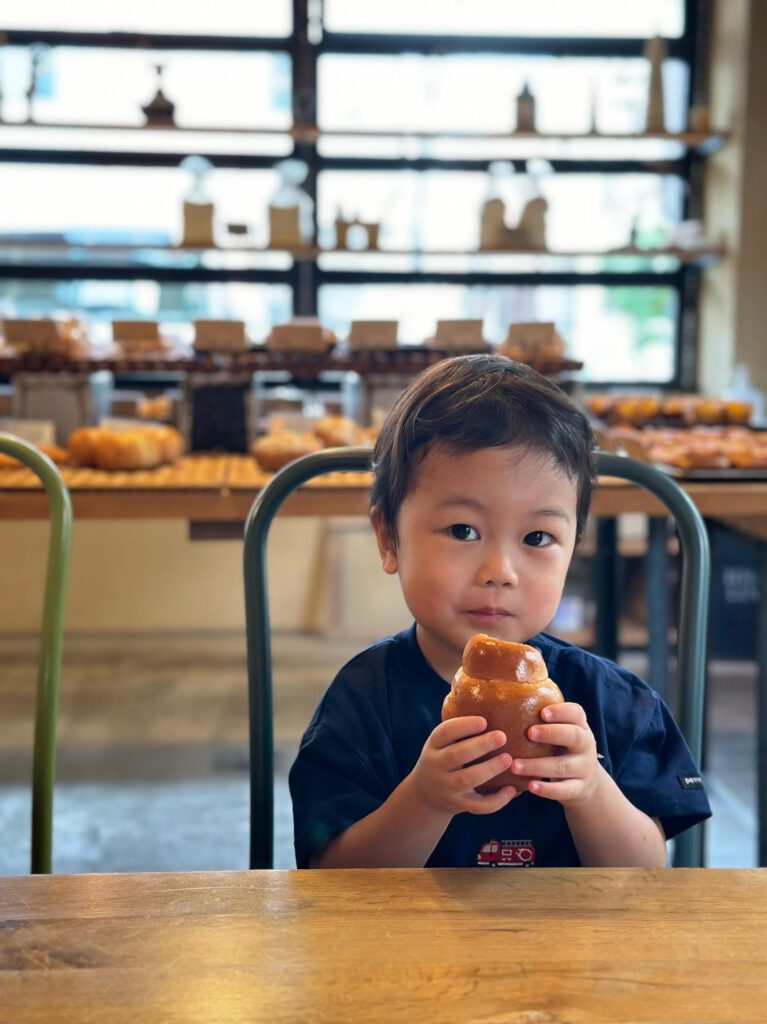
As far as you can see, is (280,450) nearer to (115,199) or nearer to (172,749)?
(172,749)

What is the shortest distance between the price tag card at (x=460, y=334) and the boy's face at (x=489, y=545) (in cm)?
188

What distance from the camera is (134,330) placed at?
264cm

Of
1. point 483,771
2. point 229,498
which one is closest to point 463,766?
point 483,771

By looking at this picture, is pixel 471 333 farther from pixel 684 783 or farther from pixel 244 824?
pixel 684 783

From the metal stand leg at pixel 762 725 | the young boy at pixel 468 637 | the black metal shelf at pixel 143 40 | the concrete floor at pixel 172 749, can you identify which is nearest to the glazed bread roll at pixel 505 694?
the young boy at pixel 468 637

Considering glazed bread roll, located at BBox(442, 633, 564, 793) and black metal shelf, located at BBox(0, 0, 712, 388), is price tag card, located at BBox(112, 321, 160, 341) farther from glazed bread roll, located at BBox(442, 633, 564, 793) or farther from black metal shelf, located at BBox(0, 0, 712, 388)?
glazed bread roll, located at BBox(442, 633, 564, 793)

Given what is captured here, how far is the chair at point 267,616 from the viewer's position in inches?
39.7

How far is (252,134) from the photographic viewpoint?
4301 mm

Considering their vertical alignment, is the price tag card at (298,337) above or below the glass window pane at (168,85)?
below

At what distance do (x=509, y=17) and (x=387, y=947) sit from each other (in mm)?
4583

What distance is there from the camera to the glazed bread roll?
0.69 metres

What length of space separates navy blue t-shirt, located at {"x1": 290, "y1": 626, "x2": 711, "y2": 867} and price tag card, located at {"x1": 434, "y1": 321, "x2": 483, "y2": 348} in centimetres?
182

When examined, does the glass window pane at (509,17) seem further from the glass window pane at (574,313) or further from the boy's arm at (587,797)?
the boy's arm at (587,797)

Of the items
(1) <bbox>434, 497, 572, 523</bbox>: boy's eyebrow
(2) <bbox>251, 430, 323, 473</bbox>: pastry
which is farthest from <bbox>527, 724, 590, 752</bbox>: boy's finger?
(2) <bbox>251, 430, 323, 473</bbox>: pastry
